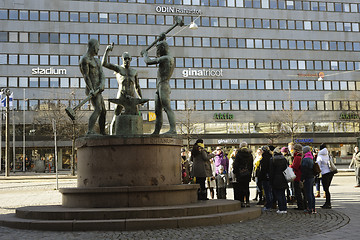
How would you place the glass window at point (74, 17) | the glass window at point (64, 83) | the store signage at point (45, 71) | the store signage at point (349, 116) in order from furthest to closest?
the store signage at point (349, 116), the glass window at point (74, 17), the glass window at point (64, 83), the store signage at point (45, 71)

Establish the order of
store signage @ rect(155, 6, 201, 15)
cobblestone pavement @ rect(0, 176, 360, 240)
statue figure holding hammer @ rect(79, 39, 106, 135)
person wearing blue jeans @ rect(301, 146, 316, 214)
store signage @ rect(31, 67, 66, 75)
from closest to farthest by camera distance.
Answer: cobblestone pavement @ rect(0, 176, 360, 240)
person wearing blue jeans @ rect(301, 146, 316, 214)
statue figure holding hammer @ rect(79, 39, 106, 135)
store signage @ rect(31, 67, 66, 75)
store signage @ rect(155, 6, 201, 15)

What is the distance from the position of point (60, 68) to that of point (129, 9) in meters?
11.3

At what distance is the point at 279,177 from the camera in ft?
37.0

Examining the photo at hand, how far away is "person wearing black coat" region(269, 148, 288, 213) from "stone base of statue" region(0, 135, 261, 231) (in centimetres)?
93

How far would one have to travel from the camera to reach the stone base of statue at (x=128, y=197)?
9.04m

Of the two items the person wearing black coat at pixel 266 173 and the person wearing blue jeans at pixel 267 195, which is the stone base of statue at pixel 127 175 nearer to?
the person wearing black coat at pixel 266 173

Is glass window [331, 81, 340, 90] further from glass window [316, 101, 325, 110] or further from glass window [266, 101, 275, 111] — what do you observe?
glass window [266, 101, 275, 111]

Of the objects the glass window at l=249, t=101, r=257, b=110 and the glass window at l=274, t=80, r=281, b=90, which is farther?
the glass window at l=274, t=80, r=281, b=90

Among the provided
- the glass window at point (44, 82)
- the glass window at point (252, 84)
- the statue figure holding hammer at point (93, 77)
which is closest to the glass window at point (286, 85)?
the glass window at point (252, 84)

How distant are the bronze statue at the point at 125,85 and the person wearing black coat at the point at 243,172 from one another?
3.06 metres

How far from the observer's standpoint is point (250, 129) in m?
59.5

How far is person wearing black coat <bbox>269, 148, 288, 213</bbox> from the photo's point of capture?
11.2 meters

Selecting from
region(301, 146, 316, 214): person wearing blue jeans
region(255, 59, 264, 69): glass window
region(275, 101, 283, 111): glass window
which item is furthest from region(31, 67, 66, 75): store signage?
region(301, 146, 316, 214): person wearing blue jeans

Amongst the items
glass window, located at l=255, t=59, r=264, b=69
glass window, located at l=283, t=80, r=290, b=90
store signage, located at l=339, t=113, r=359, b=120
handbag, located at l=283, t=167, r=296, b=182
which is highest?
glass window, located at l=255, t=59, r=264, b=69
